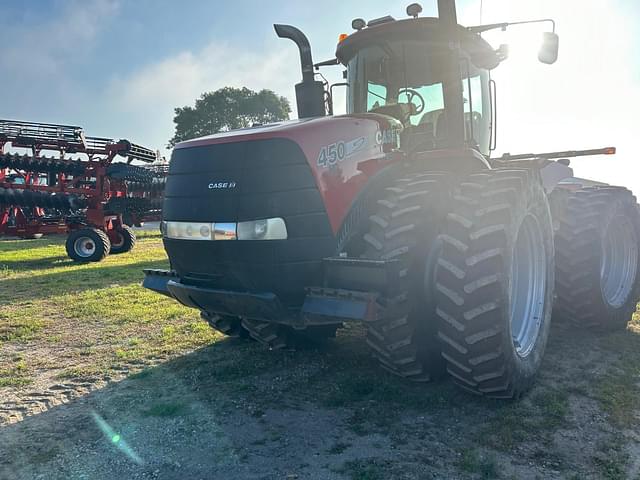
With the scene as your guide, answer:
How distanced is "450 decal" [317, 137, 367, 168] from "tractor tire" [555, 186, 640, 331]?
8.14ft

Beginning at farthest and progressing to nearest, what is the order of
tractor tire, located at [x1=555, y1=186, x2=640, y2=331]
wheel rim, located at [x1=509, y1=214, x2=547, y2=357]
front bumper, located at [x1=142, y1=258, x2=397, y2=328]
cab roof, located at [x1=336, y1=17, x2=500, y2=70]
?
tractor tire, located at [x1=555, y1=186, x2=640, y2=331] < cab roof, located at [x1=336, y1=17, x2=500, y2=70] < wheel rim, located at [x1=509, y1=214, x2=547, y2=357] < front bumper, located at [x1=142, y1=258, x2=397, y2=328]

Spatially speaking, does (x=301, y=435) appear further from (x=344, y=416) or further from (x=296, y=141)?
(x=296, y=141)

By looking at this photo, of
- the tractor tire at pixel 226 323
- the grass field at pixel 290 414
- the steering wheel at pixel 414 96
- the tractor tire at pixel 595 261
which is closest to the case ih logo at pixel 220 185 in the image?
the grass field at pixel 290 414

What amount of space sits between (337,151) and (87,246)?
10.1m

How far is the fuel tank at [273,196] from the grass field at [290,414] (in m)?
0.86

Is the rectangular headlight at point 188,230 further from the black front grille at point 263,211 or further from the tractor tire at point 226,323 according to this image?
the tractor tire at point 226,323

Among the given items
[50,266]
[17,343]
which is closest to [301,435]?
[17,343]

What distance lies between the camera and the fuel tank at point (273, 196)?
2.99 meters

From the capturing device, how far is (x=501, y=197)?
3.04 meters

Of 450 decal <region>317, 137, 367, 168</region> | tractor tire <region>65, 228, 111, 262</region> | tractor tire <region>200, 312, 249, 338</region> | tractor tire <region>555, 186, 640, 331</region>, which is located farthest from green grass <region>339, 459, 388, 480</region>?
tractor tire <region>65, 228, 111, 262</region>

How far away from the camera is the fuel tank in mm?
2994

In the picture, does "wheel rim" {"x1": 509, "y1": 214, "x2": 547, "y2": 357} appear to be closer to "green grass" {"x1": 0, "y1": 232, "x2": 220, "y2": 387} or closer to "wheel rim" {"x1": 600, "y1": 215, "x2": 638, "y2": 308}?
"wheel rim" {"x1": 600, "y1": 215, "x2": 638, "y2": 308}

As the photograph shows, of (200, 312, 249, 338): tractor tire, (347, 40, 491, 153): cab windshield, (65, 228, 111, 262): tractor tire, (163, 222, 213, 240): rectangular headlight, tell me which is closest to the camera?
(163, 222, 213, 240): rectangular headlight

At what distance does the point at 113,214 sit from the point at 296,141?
1186 centimetres
